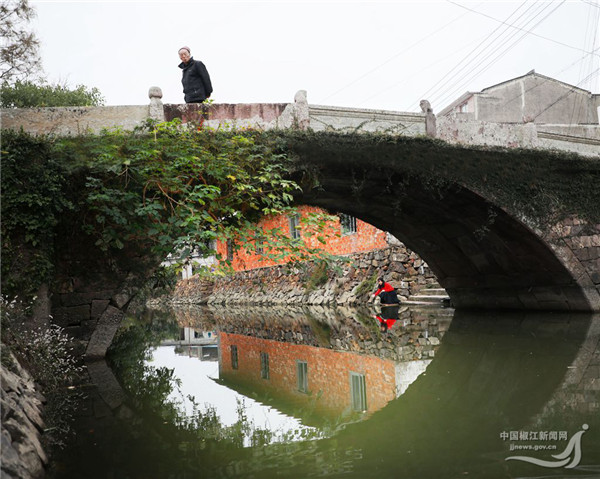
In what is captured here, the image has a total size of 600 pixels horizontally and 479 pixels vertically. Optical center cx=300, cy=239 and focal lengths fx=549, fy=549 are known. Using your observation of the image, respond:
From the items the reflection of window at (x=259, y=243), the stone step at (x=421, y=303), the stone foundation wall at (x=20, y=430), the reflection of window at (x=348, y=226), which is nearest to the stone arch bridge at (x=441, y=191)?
the reflection of window at (x=259, y=243)

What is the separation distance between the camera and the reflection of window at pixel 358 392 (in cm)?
405

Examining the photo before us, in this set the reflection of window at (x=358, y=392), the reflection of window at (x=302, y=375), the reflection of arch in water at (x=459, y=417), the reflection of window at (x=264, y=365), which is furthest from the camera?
the reflection of window at (x=264, y=365)

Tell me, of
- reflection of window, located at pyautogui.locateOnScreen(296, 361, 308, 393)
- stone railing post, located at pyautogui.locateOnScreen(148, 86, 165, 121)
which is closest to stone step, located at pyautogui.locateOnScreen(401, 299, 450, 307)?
reflection of window, located at pyautogui.locateOnScreen(296, 361, 308, 393)

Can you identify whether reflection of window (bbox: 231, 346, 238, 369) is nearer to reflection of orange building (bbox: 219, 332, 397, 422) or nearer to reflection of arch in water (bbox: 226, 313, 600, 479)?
reflection of orange building (bbox: 219, 332, 397, 422)

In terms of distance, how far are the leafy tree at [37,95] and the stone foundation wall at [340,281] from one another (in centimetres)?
1085

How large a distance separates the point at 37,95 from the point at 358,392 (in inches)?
834

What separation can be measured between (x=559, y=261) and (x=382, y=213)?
11.7 feet

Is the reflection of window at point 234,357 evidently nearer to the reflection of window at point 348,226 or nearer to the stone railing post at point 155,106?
the stone railing post at point 155,106

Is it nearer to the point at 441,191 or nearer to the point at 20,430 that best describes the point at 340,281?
the point at 441,191

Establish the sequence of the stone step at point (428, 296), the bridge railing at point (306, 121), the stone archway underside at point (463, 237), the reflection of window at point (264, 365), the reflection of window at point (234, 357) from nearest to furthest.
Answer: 1. the reflection of window at point (264, 365)
2. the reflection of window at point (234, 357)
3. the bridge railing at point (306, 121)
4. the stone archway underside at point (463, 237)
5. the stone step at point (428, 296)

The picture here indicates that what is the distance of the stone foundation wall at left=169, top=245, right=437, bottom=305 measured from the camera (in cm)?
1644

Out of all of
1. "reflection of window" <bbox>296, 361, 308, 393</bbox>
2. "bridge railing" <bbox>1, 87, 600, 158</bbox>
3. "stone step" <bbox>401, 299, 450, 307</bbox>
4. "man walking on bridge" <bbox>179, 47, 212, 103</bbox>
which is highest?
"man walking on bridge" <bbox>179, 47, 212, 103</bbox>

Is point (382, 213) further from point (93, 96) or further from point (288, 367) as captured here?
point (93, 96)

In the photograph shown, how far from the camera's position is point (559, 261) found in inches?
397
